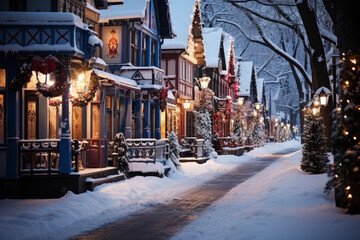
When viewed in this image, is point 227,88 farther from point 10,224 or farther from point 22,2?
point 10,224

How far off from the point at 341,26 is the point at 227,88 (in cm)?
4806

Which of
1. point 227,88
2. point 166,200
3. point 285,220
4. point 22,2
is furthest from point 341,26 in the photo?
point 227,88

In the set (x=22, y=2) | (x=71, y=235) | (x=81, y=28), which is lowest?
(x=71, y=235)

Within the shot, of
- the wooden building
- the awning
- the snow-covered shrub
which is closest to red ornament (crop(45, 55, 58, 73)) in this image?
the awning

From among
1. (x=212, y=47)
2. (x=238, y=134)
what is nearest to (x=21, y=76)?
(x=238, y=134)

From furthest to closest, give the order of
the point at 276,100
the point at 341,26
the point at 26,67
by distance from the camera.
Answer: the point at 276,100 < the point at 26,67 < the point at 341,26

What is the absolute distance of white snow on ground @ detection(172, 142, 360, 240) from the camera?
9.54 meters

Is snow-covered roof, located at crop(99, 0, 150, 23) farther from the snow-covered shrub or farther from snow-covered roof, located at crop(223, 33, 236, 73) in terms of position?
snow-covered roof, located at crop(223, 33, 236, 73)

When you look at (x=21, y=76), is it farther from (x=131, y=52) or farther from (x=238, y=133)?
(x=238, y=133)

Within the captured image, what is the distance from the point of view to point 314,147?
21484 millimetres

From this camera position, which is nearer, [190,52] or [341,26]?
[341,26]

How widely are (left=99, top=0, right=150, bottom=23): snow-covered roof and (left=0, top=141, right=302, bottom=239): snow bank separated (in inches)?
330

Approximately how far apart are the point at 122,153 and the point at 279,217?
10.9m

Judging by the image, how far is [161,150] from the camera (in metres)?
24.8
